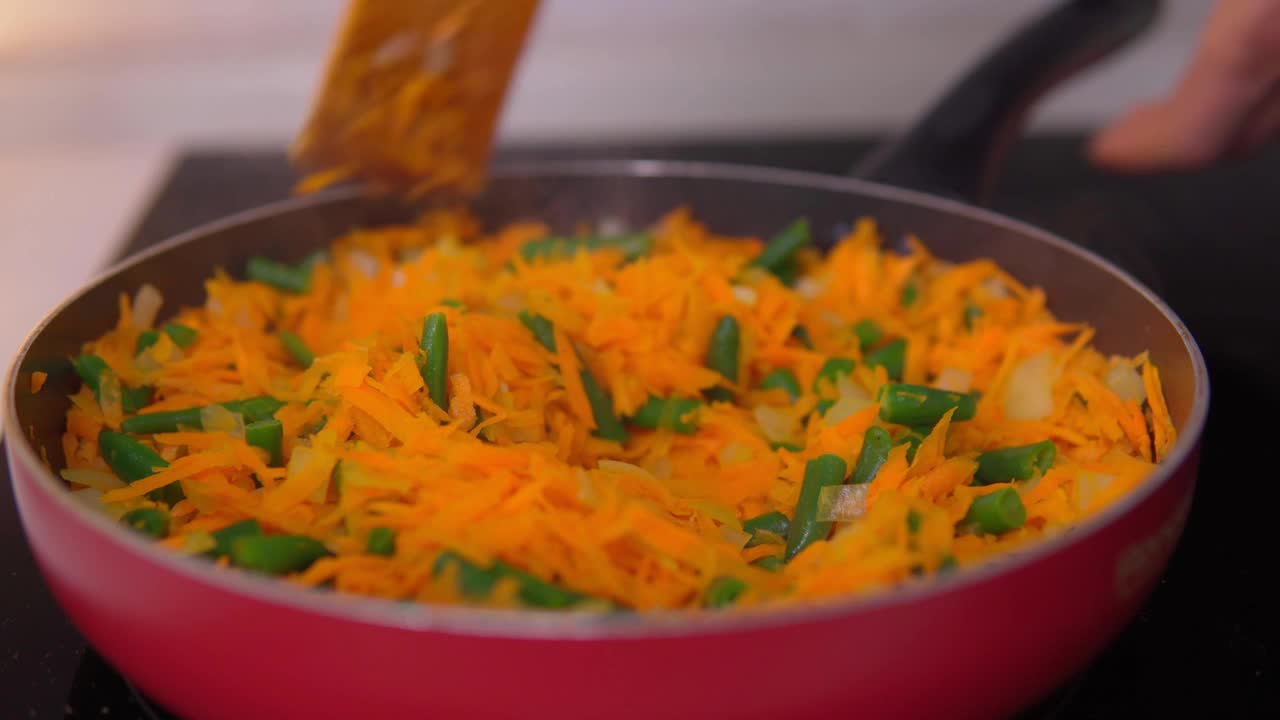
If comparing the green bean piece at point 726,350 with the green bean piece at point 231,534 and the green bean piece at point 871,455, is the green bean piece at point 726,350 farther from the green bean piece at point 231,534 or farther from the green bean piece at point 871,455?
the green bean piece at point 231,534

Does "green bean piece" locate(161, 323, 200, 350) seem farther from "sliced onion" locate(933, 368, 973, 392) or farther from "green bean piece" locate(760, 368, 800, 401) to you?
"sliced onion" locate(933, 368, 973, 392)

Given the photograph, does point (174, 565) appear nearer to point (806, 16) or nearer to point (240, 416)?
point (240, 416)

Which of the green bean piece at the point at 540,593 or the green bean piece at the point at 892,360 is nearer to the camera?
the green bean piece at the point at 540,593

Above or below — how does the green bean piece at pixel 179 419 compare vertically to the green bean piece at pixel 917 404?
below

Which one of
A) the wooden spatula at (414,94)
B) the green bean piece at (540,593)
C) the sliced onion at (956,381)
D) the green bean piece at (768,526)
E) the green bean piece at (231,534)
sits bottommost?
the green bean piece at (768,526)

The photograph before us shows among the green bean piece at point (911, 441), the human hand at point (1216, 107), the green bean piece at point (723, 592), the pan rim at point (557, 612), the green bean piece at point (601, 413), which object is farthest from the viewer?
the human hand at point (1216, 107)

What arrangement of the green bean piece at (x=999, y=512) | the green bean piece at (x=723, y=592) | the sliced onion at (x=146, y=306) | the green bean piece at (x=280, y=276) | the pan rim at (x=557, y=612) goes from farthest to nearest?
the green bean piece at (x=280, y=276) → the sliced onion at (x=146, y=306) → the green bean piece at (x=999, y=512) → the green bean piece at (x=723, y=592) → the pan rim at (x=557, y=612)

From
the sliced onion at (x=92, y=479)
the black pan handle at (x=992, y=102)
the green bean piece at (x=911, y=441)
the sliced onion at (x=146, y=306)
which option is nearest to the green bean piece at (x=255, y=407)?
the sliced onion at (x=92, y=479)
